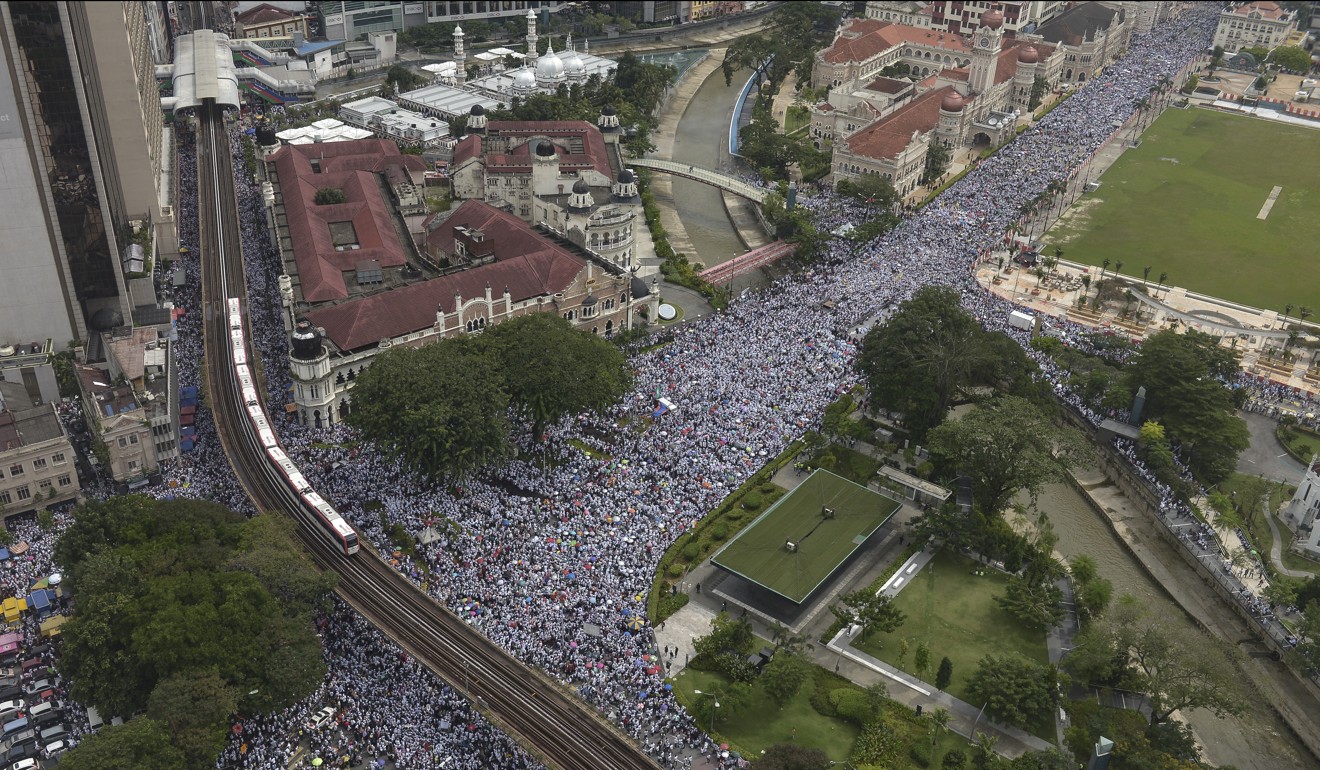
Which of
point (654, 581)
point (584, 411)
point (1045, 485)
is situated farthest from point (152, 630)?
point (1045, 485)

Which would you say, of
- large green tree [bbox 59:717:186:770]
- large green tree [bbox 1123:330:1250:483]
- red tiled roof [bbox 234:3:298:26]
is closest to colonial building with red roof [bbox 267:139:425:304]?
large green tree [bbox 59:717:186:770]

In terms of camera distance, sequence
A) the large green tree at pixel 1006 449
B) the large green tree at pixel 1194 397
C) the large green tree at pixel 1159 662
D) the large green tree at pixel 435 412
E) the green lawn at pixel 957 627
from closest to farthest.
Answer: the large green tree at pixel 1159 662
the green lawn at pixel 957 627
the large green tree at pixel 435 412
the large green tree at pixel 1006 449
the large green tree at pixel 1194 397

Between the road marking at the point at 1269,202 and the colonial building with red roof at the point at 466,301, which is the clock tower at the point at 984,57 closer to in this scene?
the road marking at the point at 1269,202

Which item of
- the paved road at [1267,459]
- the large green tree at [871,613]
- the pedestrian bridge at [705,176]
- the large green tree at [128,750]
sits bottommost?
the paved road at [1267,459]

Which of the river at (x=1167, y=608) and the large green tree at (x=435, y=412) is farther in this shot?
the large green tree at (x=435, y=412)

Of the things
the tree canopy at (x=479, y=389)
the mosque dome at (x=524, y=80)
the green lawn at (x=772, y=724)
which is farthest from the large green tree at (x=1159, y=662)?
the mosque dome at (x=524, y=80)
